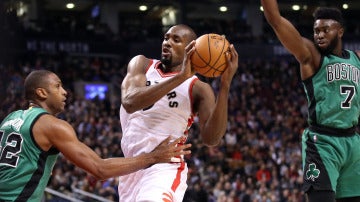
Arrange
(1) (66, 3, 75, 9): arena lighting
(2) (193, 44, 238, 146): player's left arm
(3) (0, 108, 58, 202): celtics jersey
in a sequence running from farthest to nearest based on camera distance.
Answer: (1) (66, 3, 75, 9): arena lighting
(2) (193, 44, 238, 146): player's left arm
(3) (0, 108, 58, 202): celtics jersey

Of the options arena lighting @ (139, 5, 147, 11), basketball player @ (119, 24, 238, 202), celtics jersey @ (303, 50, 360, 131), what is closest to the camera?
basketball player @ (119, 24, 238, 202)

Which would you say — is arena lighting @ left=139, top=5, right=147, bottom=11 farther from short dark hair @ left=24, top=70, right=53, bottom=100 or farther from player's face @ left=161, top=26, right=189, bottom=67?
short dark hair @ left=24, top=70, right=53, bottom=100

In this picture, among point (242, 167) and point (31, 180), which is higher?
point (31, 180)

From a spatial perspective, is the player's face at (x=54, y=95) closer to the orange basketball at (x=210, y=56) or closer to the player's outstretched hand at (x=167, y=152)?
the player's outstretched hand at (x=167, y=152)

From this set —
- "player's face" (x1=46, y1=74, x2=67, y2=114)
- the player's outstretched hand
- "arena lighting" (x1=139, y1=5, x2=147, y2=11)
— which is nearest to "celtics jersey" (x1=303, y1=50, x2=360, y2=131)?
the player's outstretched hand

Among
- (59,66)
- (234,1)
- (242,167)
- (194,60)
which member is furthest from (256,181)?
(234,1)

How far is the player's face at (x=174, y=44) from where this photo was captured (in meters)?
6.31

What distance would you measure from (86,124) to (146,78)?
14016mm

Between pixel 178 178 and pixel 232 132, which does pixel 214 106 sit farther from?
pixel 232 132

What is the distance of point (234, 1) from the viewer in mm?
37125

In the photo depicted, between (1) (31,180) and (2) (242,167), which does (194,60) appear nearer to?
(1) (31,180)

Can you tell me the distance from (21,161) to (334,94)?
286 cm

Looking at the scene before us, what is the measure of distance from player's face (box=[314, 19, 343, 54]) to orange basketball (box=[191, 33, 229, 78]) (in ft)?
3.68

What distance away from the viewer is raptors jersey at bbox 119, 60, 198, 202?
6.17 meters
